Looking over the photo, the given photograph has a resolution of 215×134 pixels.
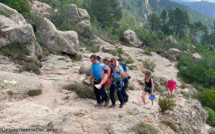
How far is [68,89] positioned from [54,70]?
298 centimetres

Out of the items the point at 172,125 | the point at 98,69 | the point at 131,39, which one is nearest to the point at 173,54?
the point at 131,39

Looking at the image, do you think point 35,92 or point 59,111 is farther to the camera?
point 35,92

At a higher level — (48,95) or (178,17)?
(178,17)

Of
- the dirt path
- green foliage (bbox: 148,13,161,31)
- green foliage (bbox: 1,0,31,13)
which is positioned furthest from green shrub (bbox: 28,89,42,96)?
green foliage (bbox: 148,13,161,31)

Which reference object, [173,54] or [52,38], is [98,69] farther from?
[173,54]

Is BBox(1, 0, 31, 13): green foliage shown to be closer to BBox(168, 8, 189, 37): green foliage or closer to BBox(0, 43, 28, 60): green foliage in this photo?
BBox(0, 43, 28, 60): green foliage

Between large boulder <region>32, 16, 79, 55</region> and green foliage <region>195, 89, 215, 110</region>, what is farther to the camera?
green foliage <region>195, 89, 215, 110</region>

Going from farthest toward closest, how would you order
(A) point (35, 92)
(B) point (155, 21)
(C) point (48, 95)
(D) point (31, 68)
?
(B) point (155, 21) < (D) point (31, 68) < (C) point (48, 95) < (A) point (35, 92)

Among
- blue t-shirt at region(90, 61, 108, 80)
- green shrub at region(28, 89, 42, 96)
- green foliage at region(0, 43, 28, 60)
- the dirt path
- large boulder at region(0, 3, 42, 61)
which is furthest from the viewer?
large boulder at region(0, 3, 42, 61)

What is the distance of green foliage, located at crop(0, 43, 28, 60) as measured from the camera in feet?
27.2

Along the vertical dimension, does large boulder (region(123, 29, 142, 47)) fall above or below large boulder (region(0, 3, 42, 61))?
below

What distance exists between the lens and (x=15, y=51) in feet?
28.3

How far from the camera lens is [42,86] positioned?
671cm

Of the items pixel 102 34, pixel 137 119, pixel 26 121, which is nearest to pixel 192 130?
pixel 137 119
